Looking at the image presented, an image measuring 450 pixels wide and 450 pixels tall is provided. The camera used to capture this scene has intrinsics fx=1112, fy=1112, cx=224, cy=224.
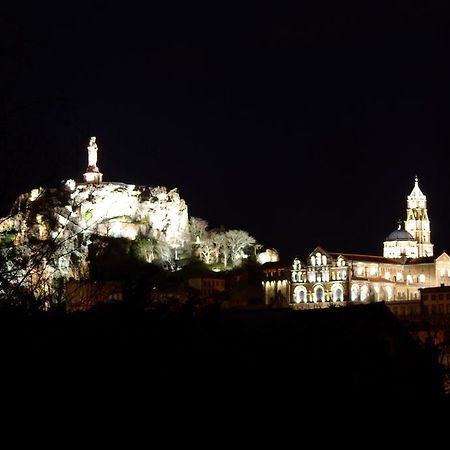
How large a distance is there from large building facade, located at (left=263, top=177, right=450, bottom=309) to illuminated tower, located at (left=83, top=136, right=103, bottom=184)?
18.2 meters

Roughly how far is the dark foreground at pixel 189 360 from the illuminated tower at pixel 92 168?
9008 cm

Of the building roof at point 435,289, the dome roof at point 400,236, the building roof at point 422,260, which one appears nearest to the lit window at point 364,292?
the building roof at point 435,289

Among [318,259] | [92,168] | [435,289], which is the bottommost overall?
[435,289]

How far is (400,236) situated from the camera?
359ft

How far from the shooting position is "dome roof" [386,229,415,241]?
358 feet

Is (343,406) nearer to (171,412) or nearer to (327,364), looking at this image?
(327,364)

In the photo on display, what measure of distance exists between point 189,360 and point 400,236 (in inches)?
3979

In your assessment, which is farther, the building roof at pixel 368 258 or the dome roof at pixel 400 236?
the dome roof at pixel 400 236

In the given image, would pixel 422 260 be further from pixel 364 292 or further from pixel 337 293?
pixel 337 293

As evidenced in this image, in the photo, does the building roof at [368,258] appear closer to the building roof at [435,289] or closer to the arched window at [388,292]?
the arched window at [388,292]

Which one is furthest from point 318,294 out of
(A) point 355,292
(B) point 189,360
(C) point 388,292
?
(B) point 189,360

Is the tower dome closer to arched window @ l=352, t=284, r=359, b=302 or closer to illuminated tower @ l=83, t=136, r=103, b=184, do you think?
arched window @ l=352, t=284, r=359, b=302

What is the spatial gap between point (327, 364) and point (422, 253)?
4054 inches

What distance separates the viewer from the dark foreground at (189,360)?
9.16 meters
